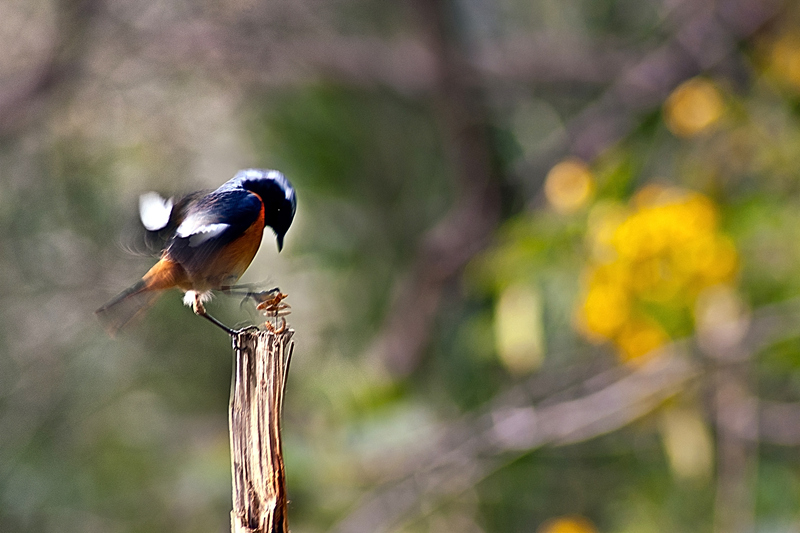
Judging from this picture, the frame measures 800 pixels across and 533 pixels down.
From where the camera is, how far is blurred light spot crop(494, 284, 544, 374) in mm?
2477

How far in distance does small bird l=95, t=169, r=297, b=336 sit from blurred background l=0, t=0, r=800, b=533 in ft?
3.78

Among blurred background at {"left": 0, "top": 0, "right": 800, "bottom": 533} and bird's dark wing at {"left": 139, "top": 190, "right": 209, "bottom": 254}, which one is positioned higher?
blurred background at {"left": 0, "top": 0, "right": 800, "bottom": 533}

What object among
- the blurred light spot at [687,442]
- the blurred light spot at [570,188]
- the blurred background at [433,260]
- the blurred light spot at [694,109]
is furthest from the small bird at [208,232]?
the blurred light spot at [687,442]

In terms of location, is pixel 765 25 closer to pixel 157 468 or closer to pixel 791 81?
pixel 791 81

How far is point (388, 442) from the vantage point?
9.09ft

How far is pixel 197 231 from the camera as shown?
1.07 meters

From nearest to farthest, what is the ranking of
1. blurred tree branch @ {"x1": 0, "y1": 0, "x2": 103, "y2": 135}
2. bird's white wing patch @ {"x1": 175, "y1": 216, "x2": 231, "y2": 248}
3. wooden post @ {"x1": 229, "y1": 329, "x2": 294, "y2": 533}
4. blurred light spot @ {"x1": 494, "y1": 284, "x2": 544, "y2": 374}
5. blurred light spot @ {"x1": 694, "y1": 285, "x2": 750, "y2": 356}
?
wooden post @ {"x1": 229, "y1": 329, "x2": 294, "y2": 533} < bird's white wing patch @ {"x1": 175, "y1": 216, "x2": 231, "y2": 248} < blurred light spot @ {"x1": 694, "y1": 285, "x2": 750, "y2": 356} < blurred light spot @ {"x1": 494, "y1": 284, "x2": 544, "y2": 374} < blurred tree branch @ {"x1": 0, "y1": 0, "x2": 103, "y2": 135}

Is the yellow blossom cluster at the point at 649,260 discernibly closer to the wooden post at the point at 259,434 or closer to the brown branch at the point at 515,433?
the brown branch at the point at 515,433

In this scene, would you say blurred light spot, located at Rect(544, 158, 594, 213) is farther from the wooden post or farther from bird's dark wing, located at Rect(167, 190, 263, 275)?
the wooden post

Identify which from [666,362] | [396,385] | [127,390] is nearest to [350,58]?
[396,385]

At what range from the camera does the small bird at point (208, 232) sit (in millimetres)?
1066

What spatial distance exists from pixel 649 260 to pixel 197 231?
1.34 meters

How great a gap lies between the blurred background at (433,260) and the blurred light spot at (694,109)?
14mm

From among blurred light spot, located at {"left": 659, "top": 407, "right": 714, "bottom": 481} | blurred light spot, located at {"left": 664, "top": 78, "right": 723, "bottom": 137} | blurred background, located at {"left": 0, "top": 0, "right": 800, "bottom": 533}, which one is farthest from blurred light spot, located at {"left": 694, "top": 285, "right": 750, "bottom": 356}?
blurred light spot, located at {"left": 664, "top": 78, "right": 723, "bottom": 137}
